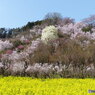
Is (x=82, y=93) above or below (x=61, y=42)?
below

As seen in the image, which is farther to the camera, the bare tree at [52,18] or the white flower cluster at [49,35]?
the bare tree at [52,18]

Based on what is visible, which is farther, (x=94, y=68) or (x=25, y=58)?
(x=25, y=58)

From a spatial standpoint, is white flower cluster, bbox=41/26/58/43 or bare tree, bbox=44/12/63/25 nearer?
white flower cluster, bbox=41/26/58/43

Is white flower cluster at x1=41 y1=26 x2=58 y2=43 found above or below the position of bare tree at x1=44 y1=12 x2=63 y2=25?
below

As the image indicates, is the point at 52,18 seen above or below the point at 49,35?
above

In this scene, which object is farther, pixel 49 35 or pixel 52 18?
pixel 52 18

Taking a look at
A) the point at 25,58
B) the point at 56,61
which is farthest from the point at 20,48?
the point at 56,61

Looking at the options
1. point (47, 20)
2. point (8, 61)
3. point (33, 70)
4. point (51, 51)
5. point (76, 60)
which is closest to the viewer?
point (33, 70)

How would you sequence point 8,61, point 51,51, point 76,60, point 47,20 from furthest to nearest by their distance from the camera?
point 47,20
point 51,51
point 8,61
point 76,60

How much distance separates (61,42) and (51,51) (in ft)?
7.00

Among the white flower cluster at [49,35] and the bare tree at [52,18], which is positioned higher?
the bare tree at [52,18]

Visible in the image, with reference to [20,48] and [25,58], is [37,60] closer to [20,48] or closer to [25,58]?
[25,58]

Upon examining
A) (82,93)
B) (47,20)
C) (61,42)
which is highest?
(47,20)

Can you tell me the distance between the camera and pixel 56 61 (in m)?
18.1
